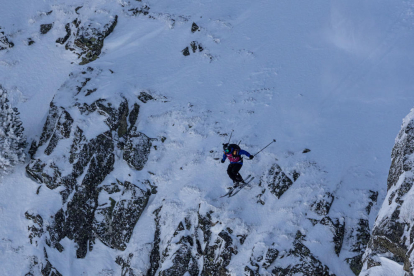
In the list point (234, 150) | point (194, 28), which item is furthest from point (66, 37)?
point (234, 150)

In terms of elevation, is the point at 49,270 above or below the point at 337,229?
below

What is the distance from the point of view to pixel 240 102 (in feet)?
81.5

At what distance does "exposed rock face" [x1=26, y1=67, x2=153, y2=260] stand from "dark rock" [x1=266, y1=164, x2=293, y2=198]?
8.06m

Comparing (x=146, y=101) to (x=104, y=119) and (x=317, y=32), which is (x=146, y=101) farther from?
(x=317, y=32)

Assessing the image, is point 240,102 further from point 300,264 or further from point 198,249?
point 300,264

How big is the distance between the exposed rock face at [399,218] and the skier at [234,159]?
6892 millimetres

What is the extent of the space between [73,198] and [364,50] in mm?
23934

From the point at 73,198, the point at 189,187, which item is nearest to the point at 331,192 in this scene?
the point at 189,187

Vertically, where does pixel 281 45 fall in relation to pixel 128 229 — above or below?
above

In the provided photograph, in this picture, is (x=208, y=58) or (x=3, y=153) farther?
(x=208, y=58)

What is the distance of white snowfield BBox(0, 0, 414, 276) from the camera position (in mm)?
19750

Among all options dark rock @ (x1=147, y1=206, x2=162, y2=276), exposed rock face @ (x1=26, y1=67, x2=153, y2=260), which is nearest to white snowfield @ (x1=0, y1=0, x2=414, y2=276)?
dark rock @ (x1=147, y1=206, x2=162, y2=276)

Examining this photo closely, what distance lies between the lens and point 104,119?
934 inches

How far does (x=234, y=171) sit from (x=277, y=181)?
9.52 ft
